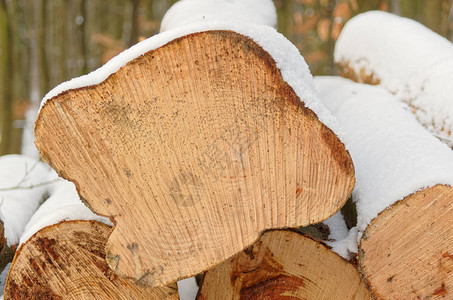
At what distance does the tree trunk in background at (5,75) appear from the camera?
4.62 metres

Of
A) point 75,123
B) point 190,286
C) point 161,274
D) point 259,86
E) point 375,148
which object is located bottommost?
point 190,286

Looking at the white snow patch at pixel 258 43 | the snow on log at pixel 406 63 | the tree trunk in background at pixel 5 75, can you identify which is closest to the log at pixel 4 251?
the white snow patch at pixel 258 43

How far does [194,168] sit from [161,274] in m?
0.34

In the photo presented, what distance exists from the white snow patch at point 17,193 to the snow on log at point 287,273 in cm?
105

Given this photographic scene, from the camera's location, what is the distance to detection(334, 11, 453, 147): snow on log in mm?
1962

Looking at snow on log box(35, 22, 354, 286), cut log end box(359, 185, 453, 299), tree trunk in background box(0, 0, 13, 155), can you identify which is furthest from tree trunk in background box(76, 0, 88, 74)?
cut log end box(359, 185, 453, 299)

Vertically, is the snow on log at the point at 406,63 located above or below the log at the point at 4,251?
above

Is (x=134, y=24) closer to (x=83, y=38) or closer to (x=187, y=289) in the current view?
(x=83, y=38)

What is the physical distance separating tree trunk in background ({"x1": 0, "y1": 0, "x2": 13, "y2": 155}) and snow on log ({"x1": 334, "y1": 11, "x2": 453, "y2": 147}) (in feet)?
11.9

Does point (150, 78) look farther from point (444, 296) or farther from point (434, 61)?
point (434, 61)

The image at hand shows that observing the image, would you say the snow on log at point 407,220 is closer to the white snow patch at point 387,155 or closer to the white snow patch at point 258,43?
the white snow patch at point 387,155

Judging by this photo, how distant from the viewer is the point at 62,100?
1.21 metres

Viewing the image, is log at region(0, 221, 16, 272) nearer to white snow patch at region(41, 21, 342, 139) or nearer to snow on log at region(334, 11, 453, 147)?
white snow patch at region(41, 21, 342, 139)

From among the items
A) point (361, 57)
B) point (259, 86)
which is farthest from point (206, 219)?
point (361, 57)
